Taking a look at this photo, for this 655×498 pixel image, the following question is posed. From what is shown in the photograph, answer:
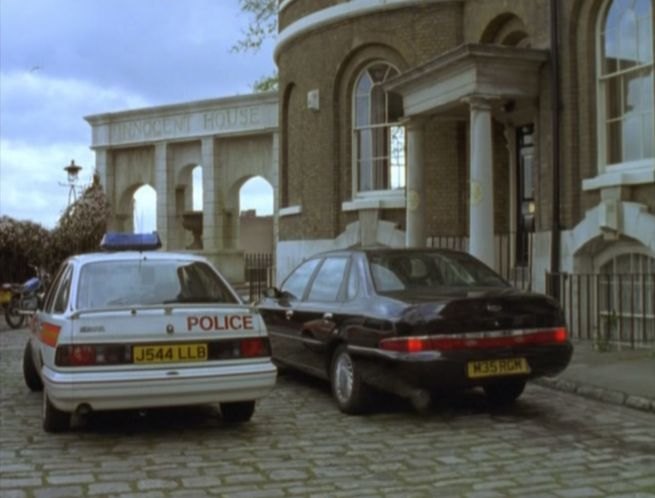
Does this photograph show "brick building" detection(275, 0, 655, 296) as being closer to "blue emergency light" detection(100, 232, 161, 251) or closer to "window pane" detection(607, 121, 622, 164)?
"window pane" detection(607, 121, 622, 164)

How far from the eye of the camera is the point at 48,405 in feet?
24.5

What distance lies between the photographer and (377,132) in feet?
63.1

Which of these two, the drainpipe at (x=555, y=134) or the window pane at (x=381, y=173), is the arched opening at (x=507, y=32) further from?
the window pane at (x=381, y=173)

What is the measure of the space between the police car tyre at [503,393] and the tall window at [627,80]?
5.62 metres

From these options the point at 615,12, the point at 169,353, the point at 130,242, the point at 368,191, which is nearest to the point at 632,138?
the point at 615,12

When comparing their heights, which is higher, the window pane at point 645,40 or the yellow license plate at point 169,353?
the window pane at point 645,40

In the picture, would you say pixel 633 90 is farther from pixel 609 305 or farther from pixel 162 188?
pixel 162 188

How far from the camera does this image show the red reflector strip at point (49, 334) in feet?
23.5

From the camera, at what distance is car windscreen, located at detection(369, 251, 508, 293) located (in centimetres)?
868

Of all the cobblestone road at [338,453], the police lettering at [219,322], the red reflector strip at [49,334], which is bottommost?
the cobblestone road at [338,453]

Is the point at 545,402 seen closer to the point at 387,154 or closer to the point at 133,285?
the point at 133,285

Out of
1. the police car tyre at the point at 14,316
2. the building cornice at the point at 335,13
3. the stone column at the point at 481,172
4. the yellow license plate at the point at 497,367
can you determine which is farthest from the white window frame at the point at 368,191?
the yellow license plate at the point at 497,367

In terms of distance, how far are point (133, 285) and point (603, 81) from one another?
343 inches

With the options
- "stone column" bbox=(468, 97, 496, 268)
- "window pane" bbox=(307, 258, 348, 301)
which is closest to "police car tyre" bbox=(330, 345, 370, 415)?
"window pane" bbox=(307, 258, 348, 301)
